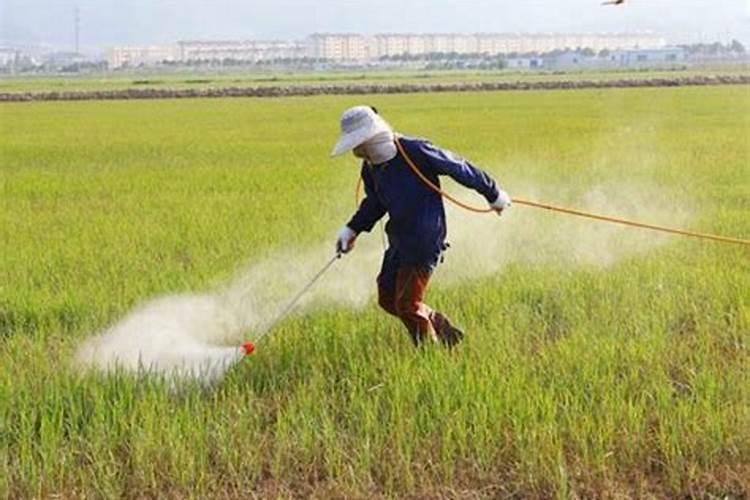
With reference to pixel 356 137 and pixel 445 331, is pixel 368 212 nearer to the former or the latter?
pixel 356 137

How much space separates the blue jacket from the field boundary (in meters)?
35.4

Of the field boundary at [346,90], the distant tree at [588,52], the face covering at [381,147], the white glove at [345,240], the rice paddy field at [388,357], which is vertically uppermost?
the distant tree at [588,52]

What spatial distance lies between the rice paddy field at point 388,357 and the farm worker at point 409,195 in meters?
0.26

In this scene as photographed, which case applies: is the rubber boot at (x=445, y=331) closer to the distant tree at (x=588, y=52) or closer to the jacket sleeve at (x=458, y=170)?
the jacket sleeve at (x=458, y=170)

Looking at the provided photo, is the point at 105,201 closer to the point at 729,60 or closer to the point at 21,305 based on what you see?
the point at 21,305

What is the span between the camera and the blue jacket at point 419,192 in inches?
165

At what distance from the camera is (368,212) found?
444 centimetres

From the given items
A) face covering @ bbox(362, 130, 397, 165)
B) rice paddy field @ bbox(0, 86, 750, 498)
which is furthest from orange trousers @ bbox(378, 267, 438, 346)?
face covering @ bbox(362, 130, 397, 165)

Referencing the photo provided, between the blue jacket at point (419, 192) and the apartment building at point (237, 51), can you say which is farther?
the apartment building at point (237, 51)

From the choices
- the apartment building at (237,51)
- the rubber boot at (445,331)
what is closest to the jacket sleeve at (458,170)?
the rubber boot at (445,331)

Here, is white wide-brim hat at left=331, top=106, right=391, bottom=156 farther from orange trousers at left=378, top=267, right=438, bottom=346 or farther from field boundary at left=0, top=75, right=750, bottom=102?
field boundary at left=0, top=75, right=750, bottom=102

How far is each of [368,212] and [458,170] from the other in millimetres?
503

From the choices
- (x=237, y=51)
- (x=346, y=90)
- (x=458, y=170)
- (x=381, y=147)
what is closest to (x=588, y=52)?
(x=458, y=170)

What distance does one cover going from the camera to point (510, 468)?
3312 mm
